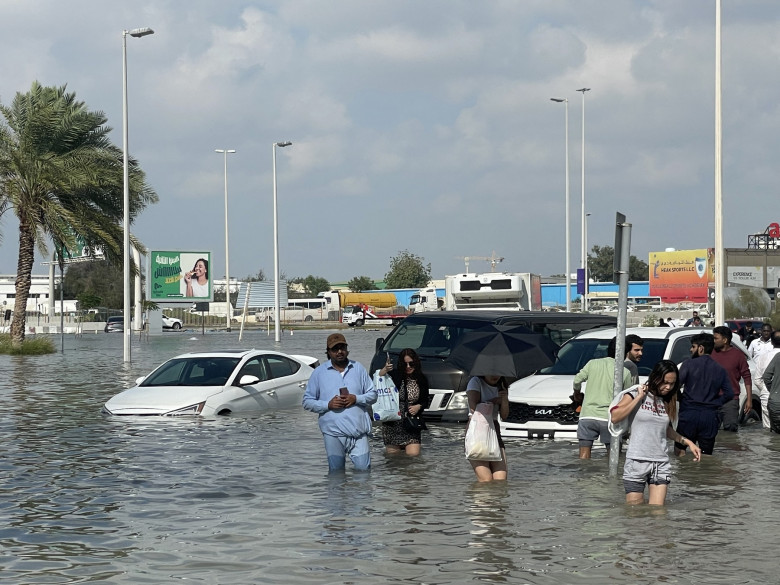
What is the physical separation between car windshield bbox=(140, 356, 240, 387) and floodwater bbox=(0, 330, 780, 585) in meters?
2.24

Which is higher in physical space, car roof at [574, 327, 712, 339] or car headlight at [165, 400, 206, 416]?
car roof at [574, 327, 712, 339]

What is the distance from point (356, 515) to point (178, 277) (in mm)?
60878

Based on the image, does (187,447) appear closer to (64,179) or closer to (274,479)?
(274,479)

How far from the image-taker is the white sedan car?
57.1 feet

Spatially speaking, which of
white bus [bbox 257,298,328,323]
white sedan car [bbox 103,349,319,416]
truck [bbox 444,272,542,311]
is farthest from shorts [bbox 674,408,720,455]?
white bus [bbox 257,298,328,323]

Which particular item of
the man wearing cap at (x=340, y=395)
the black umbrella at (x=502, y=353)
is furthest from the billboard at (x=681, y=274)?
the man wearing cap at (x=340, y=395)

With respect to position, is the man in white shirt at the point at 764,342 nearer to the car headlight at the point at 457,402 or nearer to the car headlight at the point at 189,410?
the car headlight at the point at 457,402

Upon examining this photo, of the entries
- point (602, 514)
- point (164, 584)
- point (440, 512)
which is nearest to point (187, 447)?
point (440, 512)

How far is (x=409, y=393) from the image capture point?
13078 millimetres

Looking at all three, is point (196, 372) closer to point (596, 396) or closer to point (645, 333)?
point (645, 333)

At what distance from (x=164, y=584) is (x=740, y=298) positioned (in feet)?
201

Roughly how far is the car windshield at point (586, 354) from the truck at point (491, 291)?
2020cm

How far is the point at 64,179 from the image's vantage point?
41.7 metres

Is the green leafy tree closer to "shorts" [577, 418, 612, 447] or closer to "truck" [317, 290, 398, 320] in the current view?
"truck" [317, 290, 398, 320]
